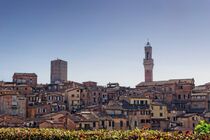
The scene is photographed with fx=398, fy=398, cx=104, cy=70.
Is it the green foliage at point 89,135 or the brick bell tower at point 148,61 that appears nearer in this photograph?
the green foliage at point 89,135

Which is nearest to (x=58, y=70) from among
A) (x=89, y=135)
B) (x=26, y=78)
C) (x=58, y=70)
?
(x=58, y=70)

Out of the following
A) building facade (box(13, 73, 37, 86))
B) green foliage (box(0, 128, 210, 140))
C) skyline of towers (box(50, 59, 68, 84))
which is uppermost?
skyline of towers (box(50, 59, 68, 84))

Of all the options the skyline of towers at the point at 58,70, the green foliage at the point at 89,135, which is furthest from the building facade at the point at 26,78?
the green foliage at the point at 89,135

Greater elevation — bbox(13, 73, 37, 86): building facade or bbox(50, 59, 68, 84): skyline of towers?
bbox(50, 59, 68, 84): skyline of towers

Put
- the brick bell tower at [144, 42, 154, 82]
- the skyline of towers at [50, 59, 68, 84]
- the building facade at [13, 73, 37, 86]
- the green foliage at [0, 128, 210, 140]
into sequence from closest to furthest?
the green foliage at [0, 128, 210, 140] → the building facade at [13, 73, 37, 86] → the brick bell tower at [144, 42, 154, 82] → the skyline of towers at [50, 59, 68, 84]

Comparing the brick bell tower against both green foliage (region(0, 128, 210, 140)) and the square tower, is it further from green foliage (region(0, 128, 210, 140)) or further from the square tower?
green foliage (region(0, 128, 210, 140))

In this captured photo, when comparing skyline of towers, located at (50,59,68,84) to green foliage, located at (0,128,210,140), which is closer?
green foliage, located at (0,128,210,140)

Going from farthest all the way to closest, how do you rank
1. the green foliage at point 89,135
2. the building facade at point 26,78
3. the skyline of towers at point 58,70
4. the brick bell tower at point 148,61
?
1. the skyline of towers at point 58,70
2. the brick bell tower at point 148,61
3. the building facade at point 26,78
4. the green foliage at point 89,135

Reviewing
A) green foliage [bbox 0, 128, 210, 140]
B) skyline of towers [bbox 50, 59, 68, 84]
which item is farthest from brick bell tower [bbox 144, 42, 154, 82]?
green foliage [bbox 0, 128, 210, 140]

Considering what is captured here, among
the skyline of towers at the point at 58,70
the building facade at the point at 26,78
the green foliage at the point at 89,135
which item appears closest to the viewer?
the green foliage at the point at 89,135

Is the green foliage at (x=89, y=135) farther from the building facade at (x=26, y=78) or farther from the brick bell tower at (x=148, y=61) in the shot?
the brick bell tower at (x=148, y=61)

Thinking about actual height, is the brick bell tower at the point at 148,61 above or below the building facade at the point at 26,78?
above

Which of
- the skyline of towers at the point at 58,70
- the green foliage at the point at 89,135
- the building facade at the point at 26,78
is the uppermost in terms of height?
the skyline of towers at the point at 58,70

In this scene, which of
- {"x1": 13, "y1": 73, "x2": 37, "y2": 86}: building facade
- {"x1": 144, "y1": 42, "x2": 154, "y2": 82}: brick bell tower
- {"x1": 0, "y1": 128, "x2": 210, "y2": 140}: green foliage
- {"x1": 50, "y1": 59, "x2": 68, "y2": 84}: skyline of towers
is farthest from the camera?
{"x1": 50, "y1": 59, "x2": 68, "y2": 84}: skyline of towers
